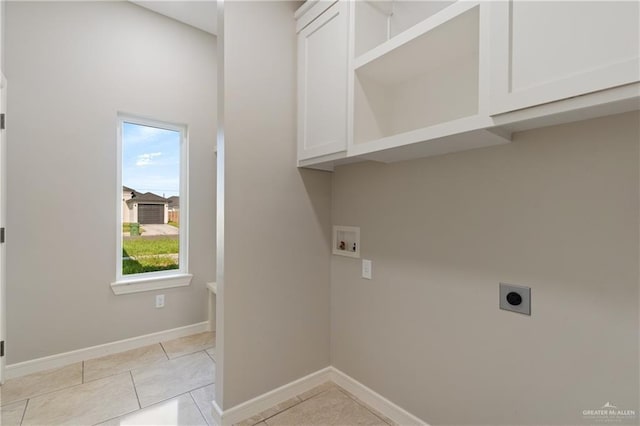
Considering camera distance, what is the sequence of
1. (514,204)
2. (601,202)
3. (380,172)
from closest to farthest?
1. (601,202)
2. (514,204)
3. (380,172)

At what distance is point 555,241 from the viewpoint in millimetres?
1221

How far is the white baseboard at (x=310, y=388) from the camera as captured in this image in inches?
68.9

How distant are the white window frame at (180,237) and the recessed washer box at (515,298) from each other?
2.79 metres

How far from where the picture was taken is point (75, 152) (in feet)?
8.04

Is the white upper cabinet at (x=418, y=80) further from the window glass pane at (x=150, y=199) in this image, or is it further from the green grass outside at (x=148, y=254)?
the green grass outside at (x=148, y=254)

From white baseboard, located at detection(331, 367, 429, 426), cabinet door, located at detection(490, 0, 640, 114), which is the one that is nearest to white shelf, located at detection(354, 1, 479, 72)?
A: cabinet door, located at detection(490, 0, 640, 114)

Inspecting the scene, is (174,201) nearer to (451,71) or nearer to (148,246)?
(148,246)

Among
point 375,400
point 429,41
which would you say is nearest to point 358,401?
point 375,400

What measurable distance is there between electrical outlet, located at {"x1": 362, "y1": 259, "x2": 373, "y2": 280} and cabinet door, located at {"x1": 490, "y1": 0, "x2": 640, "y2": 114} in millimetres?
1197

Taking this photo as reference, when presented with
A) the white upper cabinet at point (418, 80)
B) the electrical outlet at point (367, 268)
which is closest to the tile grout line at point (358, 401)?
the electrical outlet at point (367, 268)

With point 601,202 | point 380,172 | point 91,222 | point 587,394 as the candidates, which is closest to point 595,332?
point 587,394

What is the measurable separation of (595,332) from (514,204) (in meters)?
0.57

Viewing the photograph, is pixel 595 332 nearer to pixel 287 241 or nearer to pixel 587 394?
pixel 587 394

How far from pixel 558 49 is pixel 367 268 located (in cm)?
145
